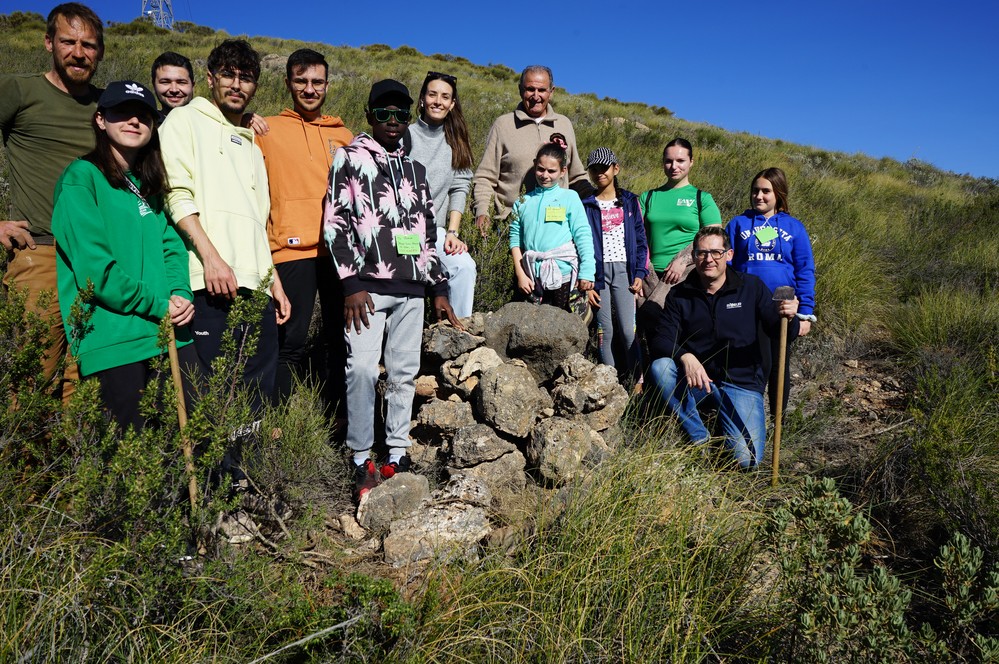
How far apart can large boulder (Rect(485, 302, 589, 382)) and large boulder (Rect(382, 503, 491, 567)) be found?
1413 mm

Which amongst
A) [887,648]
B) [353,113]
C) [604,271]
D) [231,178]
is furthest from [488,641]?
[353,113]

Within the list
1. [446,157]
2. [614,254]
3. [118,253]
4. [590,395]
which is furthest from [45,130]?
[614,254]

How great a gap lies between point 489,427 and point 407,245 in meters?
1.20

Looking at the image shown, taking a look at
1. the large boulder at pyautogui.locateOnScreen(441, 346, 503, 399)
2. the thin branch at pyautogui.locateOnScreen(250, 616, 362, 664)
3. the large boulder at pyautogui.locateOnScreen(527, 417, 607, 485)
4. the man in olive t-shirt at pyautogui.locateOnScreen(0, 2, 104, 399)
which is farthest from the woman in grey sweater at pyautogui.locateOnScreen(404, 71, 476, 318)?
the thin branch at pyautogui.locateOnScreen(250, 616, 362, 664)

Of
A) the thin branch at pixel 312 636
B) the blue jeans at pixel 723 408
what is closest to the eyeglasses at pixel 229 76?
the thin branch at pixel 312 636

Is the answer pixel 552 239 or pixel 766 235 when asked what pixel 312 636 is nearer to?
pixel 552 239

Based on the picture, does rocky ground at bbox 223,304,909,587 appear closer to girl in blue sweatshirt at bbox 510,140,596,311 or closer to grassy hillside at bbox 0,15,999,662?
grassy hillside at bbox 0,15,999,662

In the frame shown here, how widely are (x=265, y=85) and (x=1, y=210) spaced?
7.86 metres

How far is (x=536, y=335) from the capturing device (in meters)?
4.18

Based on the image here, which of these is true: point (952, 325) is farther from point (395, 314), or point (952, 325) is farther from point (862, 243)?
point (395, 314)

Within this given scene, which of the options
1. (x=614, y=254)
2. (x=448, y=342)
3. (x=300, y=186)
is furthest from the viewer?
(x=614, y=254)

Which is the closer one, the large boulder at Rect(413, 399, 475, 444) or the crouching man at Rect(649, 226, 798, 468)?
the large boulder at Rect(413, 399, 475, 444)

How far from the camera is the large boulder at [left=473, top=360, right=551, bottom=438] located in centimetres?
366

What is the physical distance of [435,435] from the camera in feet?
12.9
